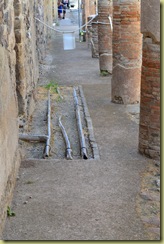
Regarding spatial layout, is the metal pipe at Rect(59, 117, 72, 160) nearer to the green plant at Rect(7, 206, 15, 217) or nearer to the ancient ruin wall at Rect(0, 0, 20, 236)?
the ancient ruin wall at Rect(0, 0, 20, 236)

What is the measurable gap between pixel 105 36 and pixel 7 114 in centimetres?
832

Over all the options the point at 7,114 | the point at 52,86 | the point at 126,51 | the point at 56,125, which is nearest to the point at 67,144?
the point at 56,125

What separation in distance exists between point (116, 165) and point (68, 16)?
34323 mm

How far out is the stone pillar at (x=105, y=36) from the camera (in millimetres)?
12719

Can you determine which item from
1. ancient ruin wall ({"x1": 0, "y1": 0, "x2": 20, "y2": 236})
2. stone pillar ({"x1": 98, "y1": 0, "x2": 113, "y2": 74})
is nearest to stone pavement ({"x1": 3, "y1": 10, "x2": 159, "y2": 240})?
ancient ruin wall ({"x1": 0, "y1": 0, "x2": 20, "y2": 236})

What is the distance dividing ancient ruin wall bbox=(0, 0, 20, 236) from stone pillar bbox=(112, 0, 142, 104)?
3579 millimetres

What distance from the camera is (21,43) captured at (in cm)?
718

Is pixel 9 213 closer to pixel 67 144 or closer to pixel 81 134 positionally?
pixel 67 144

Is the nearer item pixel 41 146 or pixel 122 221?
pixel 122 221

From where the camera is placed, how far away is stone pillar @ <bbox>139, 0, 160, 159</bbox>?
18.7 feet

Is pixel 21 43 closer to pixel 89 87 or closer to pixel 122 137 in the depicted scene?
pixel 122 137

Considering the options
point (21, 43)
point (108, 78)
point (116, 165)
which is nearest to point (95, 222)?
point (116, 165)

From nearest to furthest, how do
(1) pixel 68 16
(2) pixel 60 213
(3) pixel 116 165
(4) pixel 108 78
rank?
(2) pixel 60 213 < (3) pixel 116 165 < (4) pixel 108 78 < (1) pixel 68 16

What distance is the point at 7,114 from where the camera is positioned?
4.96 m
